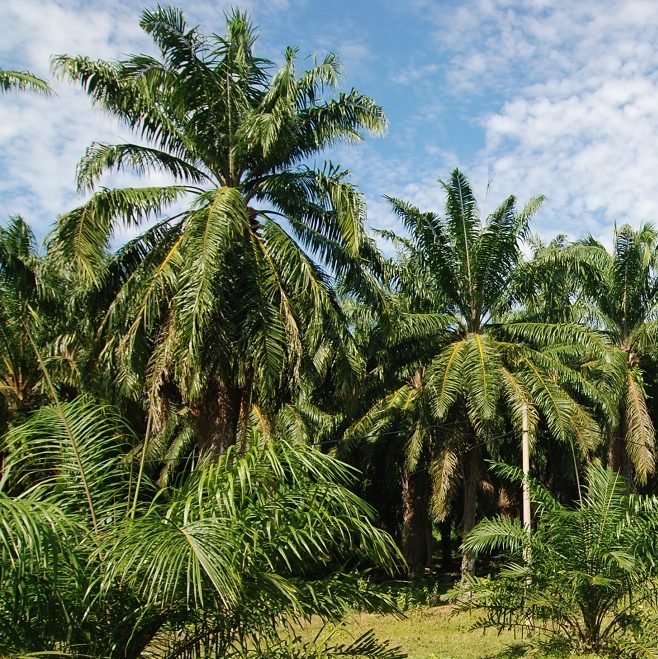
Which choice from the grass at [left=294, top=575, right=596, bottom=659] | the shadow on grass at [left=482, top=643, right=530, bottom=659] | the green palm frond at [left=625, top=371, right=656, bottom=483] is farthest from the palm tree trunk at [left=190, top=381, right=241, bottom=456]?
the green palm frond at [left=625, top=371, right=656, bottom=483]

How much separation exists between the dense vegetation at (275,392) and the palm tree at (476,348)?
2.7 inches

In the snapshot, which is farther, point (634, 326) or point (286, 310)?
point (634, 326)

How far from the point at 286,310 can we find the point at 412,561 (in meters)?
14.7

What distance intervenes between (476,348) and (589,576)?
30.1ft

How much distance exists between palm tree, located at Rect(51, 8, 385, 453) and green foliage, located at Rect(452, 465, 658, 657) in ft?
15.3

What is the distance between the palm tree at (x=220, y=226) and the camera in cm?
1224

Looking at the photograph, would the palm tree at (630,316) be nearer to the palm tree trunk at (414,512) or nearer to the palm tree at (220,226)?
the palm tree trunk at (414,512)

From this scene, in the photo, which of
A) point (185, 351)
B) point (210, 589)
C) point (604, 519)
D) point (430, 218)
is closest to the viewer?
point (210, 589)

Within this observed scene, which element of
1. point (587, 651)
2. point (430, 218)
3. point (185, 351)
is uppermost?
point (430, 218)

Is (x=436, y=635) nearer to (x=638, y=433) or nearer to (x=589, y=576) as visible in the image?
(x=589, y=576)

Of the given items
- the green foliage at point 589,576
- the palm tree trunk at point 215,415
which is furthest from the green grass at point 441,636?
the palm tree trunk at point 215,415

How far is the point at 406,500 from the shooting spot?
24.1 meters

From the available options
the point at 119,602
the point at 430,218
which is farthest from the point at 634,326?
the point at 119,602

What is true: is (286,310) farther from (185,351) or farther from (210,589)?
(210,589)
